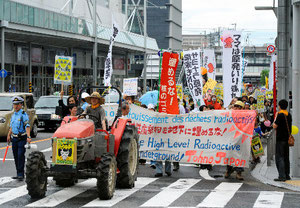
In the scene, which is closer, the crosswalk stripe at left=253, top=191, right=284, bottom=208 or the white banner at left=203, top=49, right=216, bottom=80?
the crosswalk stripe at left=253, top=191, right=284, bottom=208

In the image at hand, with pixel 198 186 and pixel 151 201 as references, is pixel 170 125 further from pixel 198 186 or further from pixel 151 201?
pixel 151 201

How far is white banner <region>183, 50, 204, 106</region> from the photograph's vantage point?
2117 centimetres

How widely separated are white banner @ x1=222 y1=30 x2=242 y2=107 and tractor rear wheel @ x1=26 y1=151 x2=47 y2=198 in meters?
9.37

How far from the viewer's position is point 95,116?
11.0 m

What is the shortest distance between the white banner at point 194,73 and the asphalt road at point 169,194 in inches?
279

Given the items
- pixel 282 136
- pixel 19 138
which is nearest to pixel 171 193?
pixel 282 136

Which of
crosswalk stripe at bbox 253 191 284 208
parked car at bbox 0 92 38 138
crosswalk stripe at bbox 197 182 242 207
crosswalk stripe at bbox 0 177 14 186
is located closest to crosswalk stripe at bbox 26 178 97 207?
crosswalk stripe at bbox 0 177 14 186

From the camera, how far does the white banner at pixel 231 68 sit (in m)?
18.9

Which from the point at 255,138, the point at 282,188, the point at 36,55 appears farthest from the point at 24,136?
the point at 36,55

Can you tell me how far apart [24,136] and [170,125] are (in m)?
3.38

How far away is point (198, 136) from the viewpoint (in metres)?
13.9

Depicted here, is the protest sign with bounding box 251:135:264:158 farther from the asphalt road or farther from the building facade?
the building facade

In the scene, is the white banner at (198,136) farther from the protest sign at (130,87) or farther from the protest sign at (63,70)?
the protest sign at (63,70)

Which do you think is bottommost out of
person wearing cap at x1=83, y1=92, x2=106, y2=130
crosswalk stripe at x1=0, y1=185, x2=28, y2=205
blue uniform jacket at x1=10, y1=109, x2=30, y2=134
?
crosswalk stripe at x1=0, y1=185, x2=28, y2=205
